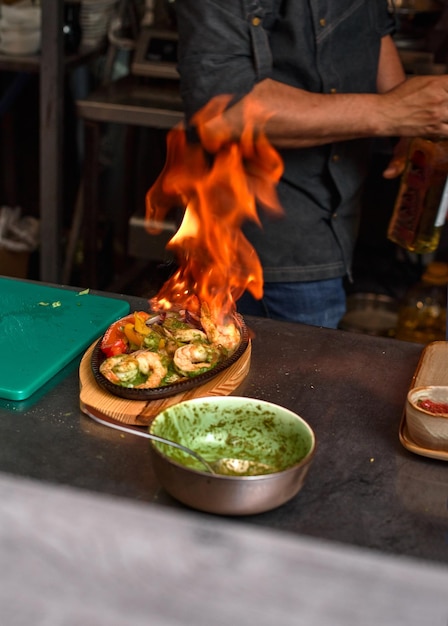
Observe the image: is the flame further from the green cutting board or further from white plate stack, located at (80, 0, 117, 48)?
white plate stack, located at (80, 0, 117, 48)

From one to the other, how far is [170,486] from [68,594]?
0.64 feet

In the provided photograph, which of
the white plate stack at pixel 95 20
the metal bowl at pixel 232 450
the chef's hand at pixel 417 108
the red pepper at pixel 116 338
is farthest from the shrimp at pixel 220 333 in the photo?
the white plate stack at pixel 95 20

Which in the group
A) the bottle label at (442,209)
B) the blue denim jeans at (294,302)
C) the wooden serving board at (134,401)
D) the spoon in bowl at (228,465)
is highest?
the bottle label at (442,209)

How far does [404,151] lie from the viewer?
233cm

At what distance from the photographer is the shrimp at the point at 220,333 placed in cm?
163

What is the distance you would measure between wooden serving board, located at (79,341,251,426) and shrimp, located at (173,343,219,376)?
3 cm

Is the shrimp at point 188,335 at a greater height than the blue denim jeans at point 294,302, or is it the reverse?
the shrimp at point 188,335

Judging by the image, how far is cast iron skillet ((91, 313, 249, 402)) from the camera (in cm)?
148

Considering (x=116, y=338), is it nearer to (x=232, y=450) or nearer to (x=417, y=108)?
(x=232, y=450)

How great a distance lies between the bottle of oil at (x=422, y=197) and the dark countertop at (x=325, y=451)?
1.27 ft

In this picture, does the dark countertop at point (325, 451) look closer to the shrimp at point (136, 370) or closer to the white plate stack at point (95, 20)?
the shrimp at point (136, 370)

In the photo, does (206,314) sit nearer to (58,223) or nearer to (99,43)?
(58,223)

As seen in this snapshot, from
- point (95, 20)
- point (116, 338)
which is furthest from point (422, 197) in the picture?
point (95, 20)

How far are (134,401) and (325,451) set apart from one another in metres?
0.33
